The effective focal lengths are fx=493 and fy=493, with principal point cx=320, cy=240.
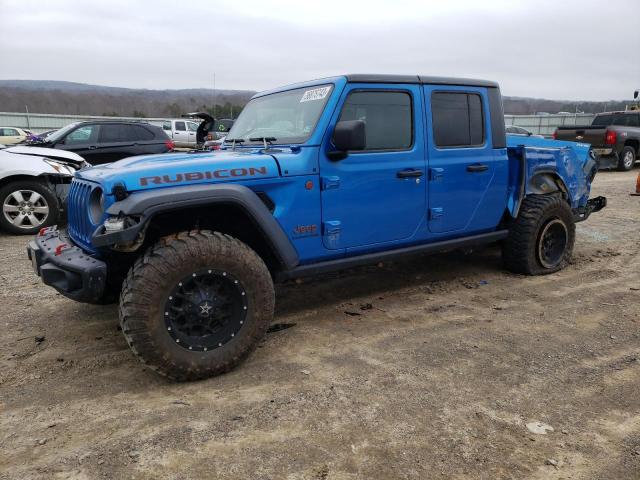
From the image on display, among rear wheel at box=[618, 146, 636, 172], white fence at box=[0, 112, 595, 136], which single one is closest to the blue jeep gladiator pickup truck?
rear wheel at box=[618, 146, 636, 172]

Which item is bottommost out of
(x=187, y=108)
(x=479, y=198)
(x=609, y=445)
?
(x=609, y=445)

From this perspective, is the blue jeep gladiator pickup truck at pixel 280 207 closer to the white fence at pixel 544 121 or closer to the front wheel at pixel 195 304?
the front wheel at pixel 195 304

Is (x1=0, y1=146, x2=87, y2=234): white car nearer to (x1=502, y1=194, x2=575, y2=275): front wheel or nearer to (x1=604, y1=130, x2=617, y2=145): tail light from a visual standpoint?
(x1=502, y1=194, x2=575, y2=275): front wheel

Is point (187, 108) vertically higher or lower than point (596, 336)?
higher

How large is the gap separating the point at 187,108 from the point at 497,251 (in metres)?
76.3

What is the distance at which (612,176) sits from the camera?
14.0 m

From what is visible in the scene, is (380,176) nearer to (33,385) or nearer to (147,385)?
(147,385)

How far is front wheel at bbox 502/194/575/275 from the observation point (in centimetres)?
491

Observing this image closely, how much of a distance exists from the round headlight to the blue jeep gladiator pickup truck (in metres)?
0.01

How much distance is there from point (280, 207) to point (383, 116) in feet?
3.93

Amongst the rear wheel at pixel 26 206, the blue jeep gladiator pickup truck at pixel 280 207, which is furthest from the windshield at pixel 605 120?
the rear wheel at pixel 26 206

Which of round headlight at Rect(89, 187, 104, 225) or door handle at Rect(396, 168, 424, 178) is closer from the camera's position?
round headlight at Rect(89, 187, 104, 225)

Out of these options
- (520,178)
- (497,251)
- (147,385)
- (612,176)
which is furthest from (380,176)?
(612,176)

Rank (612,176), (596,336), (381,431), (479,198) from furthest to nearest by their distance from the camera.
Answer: (612,176)
(479,198)
(596,336)
(381,431)
